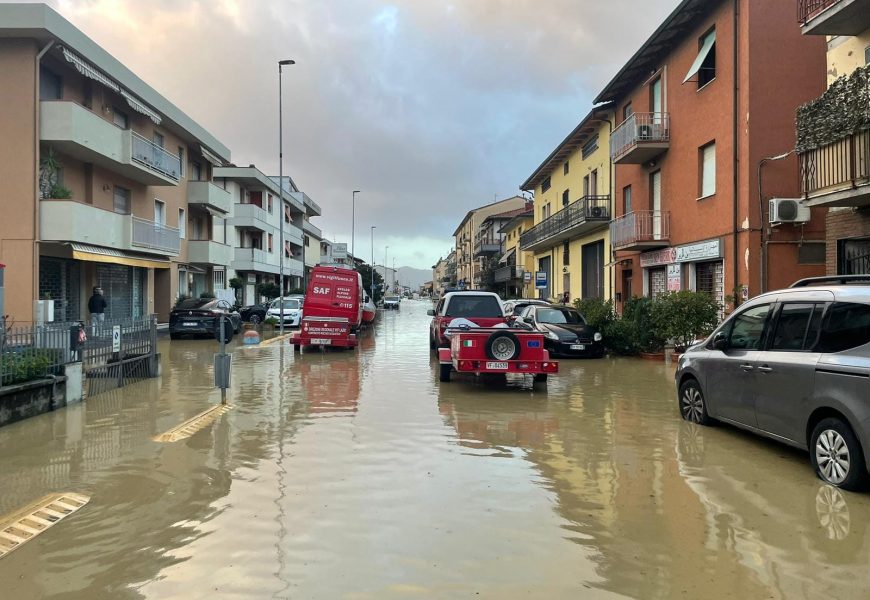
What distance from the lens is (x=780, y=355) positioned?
6.24 m

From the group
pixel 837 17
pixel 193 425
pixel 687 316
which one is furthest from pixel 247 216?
pixel 837 17

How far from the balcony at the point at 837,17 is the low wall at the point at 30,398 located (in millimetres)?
14541

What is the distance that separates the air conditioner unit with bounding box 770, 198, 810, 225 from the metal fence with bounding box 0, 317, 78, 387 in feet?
50.7

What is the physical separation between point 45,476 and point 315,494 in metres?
2.79

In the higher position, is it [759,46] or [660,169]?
[759,46]

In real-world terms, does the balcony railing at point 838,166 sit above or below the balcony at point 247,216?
below

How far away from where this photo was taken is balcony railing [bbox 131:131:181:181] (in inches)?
856

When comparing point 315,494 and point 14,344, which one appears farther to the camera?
point 14,344

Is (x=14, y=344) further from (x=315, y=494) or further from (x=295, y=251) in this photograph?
(x=295, y=251)

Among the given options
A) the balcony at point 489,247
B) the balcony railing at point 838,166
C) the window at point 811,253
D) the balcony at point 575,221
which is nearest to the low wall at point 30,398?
the balcony railing at point 838,166

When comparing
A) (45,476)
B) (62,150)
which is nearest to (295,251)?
(62,150)

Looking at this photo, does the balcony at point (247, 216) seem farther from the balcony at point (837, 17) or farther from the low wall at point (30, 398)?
the balcony at point (837, 17)

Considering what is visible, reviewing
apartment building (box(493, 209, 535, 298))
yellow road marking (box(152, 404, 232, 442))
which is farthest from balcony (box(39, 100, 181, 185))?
apartment building (box(493, 209, 535, 298))

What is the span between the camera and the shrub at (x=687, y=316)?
15.7 m
